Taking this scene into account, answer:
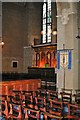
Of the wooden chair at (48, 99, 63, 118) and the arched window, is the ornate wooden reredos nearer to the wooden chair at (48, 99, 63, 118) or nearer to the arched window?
the arched window

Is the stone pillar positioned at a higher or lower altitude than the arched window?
lower

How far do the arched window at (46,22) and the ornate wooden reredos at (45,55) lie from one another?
160cm

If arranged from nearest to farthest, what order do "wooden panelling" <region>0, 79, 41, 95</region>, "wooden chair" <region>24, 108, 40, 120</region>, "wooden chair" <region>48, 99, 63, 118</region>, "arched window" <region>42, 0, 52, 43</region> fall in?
"wooden chair" <region>24, 108, 40, 120</region> → "wooden chair" <region>48, 99, 63, 118</region> → "wooden panelling" <region>0, 79, 41, 95</region> → "arched window" <region>42, 0, 52, 43</region>

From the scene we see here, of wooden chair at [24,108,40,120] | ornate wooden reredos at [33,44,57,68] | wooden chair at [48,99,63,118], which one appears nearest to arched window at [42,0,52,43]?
ornate wooden reredos at [33,44,57,68]

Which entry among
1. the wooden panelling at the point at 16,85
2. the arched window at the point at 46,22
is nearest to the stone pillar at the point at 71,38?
the wooden panelling at the point at 16,85

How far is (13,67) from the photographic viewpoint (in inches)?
921

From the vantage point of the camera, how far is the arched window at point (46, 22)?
77.4ft

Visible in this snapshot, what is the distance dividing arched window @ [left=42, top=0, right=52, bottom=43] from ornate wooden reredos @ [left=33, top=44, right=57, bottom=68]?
160cm

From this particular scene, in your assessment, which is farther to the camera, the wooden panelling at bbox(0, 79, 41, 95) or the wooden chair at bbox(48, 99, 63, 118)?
Answer: the wooden panelling at bbox(0, 79, 41, 95)

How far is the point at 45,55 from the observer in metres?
22.3

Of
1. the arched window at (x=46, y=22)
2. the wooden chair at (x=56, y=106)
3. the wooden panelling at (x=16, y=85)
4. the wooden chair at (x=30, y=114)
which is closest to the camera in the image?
the wooden chair at (x=30, y=114)

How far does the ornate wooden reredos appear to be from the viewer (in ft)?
70.6

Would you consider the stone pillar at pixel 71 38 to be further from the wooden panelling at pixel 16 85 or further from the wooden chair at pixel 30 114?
the wooden chair at pixel 30 114

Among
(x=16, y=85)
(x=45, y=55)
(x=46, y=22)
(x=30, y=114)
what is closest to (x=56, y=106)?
(x=30, y=114)
